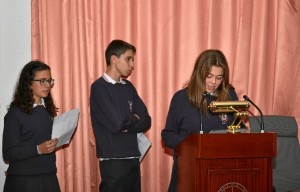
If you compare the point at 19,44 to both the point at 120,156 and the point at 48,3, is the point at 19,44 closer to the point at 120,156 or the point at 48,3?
the point at 48,3

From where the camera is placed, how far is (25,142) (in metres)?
2.91

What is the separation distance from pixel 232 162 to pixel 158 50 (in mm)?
2015

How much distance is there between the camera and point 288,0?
13.2ft

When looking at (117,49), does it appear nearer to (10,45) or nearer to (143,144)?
(143,144)

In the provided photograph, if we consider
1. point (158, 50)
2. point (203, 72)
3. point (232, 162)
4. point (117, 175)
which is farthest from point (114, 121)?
point (232, 162)

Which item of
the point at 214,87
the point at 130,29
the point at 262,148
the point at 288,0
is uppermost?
the point at 288,0

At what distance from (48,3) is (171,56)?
4.15ft

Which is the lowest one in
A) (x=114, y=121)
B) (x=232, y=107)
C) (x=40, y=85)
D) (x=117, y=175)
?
(x=117, y=175)

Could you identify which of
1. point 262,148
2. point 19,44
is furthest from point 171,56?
point 262,148

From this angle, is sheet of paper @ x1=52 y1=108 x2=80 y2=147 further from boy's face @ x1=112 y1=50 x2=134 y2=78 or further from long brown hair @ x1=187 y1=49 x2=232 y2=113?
long brown hair @ x1=187 y1=49 x2=232 y2=113

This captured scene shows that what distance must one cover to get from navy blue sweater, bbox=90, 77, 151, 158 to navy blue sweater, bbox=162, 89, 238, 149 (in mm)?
475

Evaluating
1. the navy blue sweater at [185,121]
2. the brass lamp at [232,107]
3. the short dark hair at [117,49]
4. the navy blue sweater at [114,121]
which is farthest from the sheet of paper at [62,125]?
the brass lamp at [232,107]

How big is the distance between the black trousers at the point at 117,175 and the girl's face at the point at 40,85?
29.5 inches

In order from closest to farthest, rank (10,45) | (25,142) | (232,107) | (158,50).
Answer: (232,107)
(25,142)
(10,45)
(158,50)
